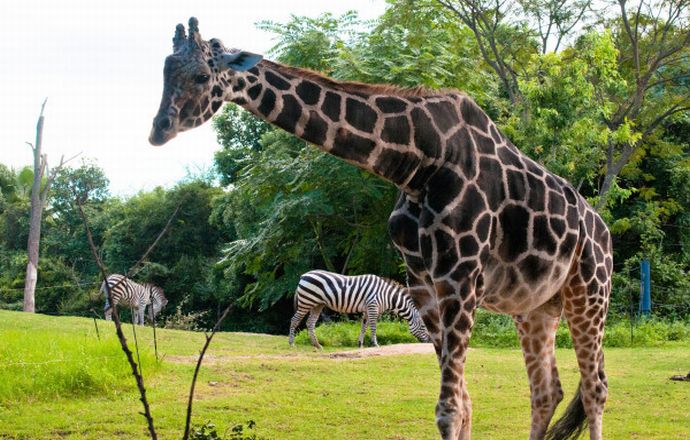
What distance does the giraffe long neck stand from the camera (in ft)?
14.3

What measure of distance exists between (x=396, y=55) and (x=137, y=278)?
16022 mm

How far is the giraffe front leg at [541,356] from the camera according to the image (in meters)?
5.82

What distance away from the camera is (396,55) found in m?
19.6

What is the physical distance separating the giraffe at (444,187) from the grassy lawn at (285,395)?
2250 mm

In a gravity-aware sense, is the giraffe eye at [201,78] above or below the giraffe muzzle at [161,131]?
above

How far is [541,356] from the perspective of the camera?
5.84m

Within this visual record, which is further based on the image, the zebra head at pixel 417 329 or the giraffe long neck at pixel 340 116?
the zebra head at pixel 417 329

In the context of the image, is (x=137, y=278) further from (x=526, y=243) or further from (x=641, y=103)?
(x=526, y=243)

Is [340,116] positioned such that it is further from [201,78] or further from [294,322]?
[294,322]

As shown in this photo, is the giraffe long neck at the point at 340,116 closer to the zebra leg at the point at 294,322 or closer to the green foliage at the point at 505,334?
the green foliage at the point at 505,334

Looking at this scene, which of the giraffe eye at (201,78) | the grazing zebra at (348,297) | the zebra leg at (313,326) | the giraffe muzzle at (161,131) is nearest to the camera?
the giraffe muzzle at (161,131)

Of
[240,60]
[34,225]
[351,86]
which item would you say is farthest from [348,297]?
[34,225]

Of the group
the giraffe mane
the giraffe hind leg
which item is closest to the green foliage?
the giraffe hind leg

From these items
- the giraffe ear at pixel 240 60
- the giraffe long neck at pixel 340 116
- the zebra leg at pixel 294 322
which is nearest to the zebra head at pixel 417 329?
the zebra leg at pixel 294 322
